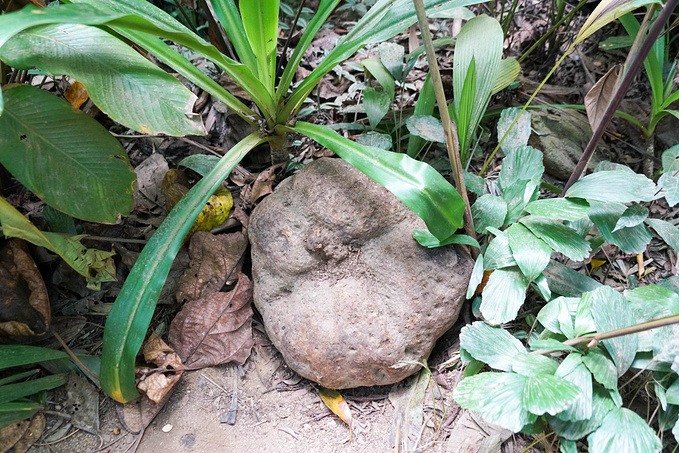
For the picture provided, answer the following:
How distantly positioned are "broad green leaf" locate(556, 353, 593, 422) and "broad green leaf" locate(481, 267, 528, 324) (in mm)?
149

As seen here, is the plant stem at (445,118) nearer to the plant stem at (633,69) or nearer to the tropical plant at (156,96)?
the tropical plant at (156,96)

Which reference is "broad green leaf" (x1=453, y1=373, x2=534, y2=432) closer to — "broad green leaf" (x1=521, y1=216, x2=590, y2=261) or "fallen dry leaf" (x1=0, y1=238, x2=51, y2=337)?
"broad green leaf" (x1=521, y1=216, x2=590, y2=261)

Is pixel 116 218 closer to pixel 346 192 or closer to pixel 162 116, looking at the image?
pixel 162 116

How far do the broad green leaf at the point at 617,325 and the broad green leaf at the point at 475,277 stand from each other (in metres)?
0.26

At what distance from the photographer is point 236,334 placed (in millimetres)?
1287

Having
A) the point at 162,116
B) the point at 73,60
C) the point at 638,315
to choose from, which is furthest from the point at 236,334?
the point at 638,315

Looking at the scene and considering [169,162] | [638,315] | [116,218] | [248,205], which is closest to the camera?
[638,315]

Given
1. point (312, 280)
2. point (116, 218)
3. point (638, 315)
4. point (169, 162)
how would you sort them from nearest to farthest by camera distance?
point (638, 315) → point (116, 218) → point (312, 280) → point (169, 162)

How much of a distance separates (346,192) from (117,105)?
0.61 m

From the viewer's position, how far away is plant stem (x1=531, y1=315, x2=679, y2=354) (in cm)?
82

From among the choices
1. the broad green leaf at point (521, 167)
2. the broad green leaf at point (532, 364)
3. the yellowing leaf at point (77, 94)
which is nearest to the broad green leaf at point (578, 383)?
the broad green leaf at point (532, 364)

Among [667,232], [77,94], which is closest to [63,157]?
[77,94]

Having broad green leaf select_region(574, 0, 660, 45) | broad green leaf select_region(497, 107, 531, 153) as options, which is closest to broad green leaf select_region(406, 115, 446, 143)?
broad green leaf select_region(497, 107, 531, 153)

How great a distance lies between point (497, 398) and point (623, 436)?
0.80 feet
